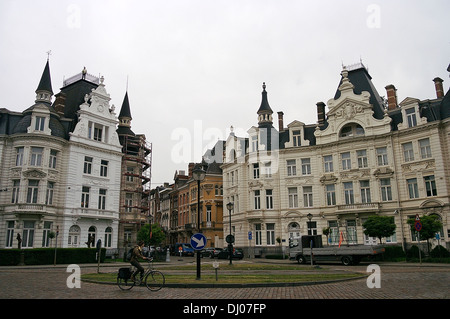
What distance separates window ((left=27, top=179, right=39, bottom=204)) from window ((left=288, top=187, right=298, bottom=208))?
90.0 feet

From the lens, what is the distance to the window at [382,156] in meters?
38.6

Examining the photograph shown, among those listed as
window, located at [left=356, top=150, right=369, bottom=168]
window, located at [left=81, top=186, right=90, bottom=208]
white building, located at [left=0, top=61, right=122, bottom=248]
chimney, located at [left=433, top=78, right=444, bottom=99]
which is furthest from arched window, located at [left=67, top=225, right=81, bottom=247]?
chimney, located at [left=433, top=78, right=444, bottom=99]

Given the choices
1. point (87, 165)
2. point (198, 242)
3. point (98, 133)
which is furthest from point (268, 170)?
point (198, 242)

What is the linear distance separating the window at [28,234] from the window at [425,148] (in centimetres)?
3890

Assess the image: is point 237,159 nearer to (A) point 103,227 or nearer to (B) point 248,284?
(A) point 103,227

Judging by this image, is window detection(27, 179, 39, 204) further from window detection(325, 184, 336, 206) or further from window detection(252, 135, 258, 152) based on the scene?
window detection(325, 184, 336, 206)

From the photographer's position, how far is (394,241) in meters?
36.6

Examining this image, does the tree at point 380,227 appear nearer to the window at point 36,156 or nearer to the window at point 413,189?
the window at point 413,189

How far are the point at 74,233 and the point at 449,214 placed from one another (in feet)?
A: 121

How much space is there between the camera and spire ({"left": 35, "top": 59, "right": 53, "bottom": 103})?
43.0m

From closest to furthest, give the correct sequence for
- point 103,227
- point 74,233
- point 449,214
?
point 449,214
point 74,233
point 103,227

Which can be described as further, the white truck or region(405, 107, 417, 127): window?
region(405, 107, 417, 127): window

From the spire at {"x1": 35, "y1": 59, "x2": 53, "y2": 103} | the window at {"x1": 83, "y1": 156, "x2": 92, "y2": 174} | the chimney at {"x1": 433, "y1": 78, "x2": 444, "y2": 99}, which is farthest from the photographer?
the spire at {"x1": 35, "y1": 59, "x2": 53, "y2": 103}
